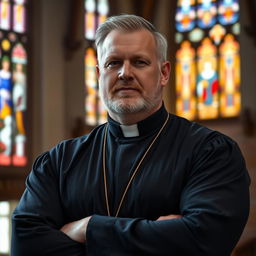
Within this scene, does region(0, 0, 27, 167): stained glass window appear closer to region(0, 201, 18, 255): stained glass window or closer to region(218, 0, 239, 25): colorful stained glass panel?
region(0, 201, 18, 255): stained glass window

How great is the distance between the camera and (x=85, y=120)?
34.9 ft

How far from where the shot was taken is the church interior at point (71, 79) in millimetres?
10125

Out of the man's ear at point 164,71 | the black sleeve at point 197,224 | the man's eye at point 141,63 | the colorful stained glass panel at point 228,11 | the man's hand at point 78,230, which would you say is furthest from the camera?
the colorful stained glass panel at point 228,11

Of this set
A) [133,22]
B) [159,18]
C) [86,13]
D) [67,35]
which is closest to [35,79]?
[67,35]

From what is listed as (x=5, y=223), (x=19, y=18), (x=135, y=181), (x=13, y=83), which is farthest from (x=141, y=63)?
(x=19, y=18)

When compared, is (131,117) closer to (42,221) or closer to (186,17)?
(42,221)

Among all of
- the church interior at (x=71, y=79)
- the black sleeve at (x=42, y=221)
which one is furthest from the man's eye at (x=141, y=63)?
the church interior at (x=71, y=79)

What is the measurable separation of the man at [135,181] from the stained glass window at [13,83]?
24.9ft

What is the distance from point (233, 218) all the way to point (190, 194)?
0.52ft

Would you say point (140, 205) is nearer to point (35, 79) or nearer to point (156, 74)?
point (156, 74)

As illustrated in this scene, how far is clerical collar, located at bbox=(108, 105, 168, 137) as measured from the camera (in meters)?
2.45

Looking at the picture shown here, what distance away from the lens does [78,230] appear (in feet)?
7.46

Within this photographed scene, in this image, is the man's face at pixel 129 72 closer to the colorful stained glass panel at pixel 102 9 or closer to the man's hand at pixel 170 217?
the man's hand at pixel 170 217

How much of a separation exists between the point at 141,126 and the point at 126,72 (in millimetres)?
232
